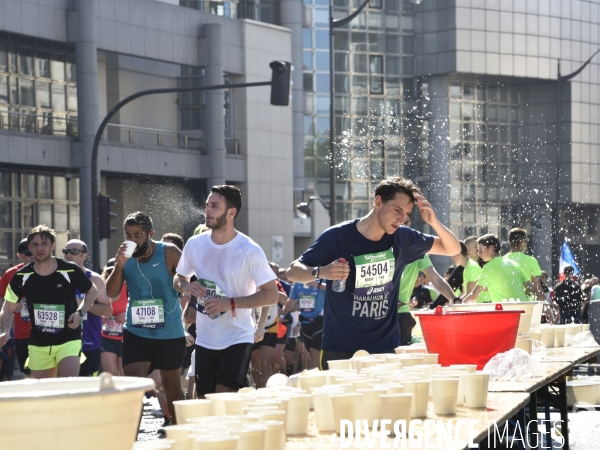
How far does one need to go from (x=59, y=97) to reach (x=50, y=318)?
25.3 m

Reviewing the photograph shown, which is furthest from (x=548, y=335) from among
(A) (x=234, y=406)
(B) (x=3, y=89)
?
(B) (x=3, y=89)

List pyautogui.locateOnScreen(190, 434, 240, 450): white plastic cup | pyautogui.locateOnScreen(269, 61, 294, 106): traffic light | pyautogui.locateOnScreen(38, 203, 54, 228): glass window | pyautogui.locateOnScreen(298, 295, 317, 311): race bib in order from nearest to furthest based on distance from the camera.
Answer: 1. pyautogui.locateOnScreen(190, 434, 240, 450): white plastic cup
2. pyautogui.locateOnScreen(298, 295, 317, 311): race bib
3. pyautogui.locateOnScreen(269, 61, 294, 106): traffic light
4. pyautogui.locateOnScreen(38, 203, 54, 228): glass window

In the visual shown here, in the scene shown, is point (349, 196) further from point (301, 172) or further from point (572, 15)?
point (572, 15)

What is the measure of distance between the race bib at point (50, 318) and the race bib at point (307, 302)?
28.8 feet

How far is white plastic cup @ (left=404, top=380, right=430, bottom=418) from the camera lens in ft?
11.8

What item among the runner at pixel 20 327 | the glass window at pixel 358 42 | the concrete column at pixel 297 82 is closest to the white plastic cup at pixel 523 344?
the runner at pixel 20 327

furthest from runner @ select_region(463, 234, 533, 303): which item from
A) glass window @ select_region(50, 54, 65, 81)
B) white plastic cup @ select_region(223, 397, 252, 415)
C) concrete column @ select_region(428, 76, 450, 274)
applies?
concrete column @ select_region(428, 76, 450, 274)

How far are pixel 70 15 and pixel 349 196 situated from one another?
24557mm

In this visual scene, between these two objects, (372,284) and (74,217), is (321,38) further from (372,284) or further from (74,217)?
(372,284)

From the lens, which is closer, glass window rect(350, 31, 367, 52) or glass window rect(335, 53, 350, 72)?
glass window rect(335, 53, 350, 72)

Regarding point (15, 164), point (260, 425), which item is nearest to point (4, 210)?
point (15, 164)

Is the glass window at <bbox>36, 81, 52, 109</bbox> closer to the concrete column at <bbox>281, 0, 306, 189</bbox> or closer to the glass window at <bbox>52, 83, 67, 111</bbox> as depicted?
the glass window at <bbox>52, 83, 67, 111</bbox>

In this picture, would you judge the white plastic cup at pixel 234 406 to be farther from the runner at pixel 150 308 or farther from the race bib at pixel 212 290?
the runner at pixel 150 308

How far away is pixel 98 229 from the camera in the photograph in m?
20.1
